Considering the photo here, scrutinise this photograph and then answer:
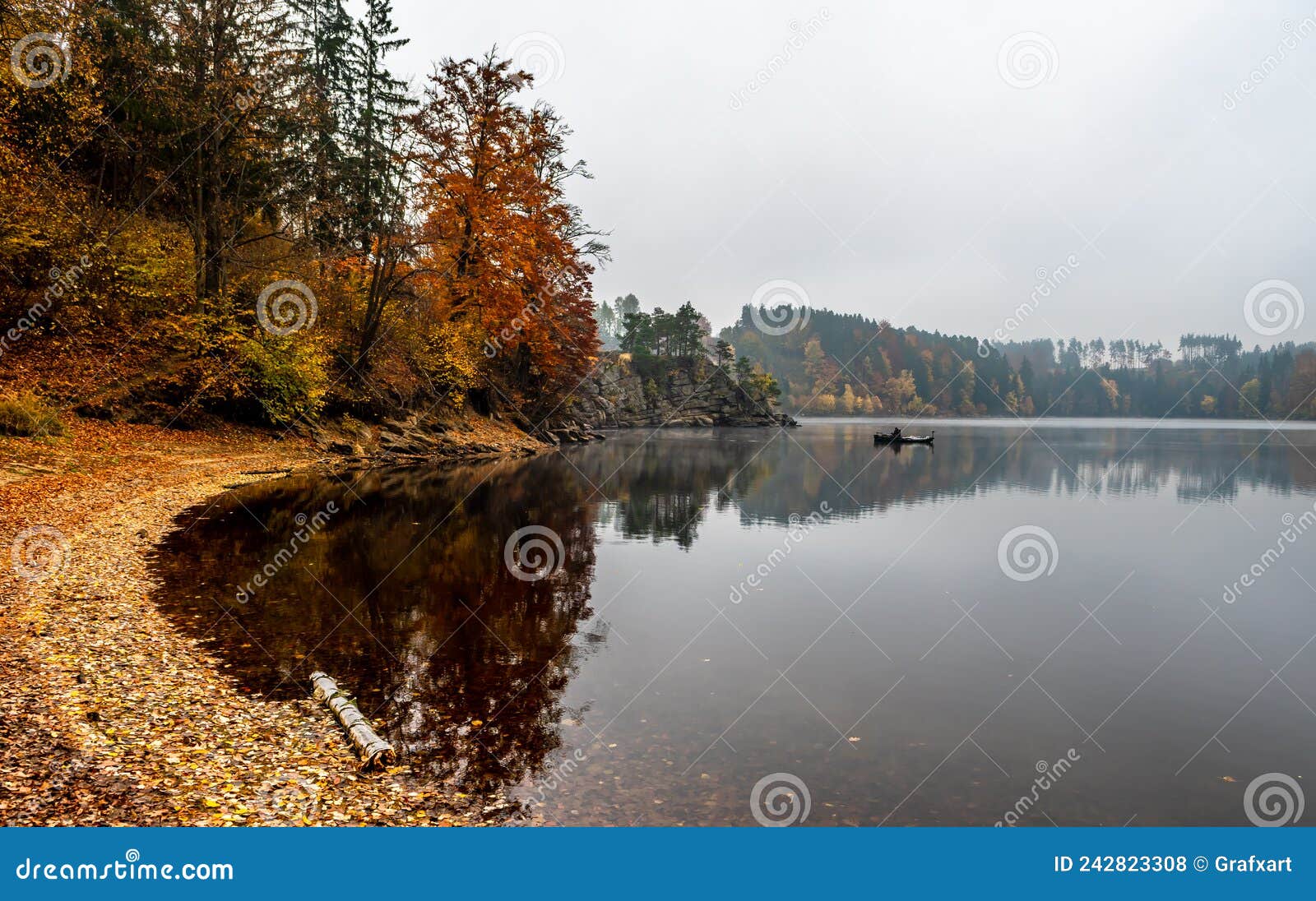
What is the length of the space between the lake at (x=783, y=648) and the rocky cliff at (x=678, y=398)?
8844 centimetres

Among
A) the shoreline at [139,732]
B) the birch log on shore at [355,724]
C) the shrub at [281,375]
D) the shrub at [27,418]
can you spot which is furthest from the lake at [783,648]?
the shrub at [281,375]

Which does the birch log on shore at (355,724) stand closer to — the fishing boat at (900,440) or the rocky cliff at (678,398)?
the fishing boat at (900,440)

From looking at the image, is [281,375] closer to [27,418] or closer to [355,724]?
[27,418]

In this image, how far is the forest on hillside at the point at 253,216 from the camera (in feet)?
90.7

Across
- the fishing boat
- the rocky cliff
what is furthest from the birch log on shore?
the rocky cliff

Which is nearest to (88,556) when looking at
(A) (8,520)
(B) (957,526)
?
(A) (8,520)

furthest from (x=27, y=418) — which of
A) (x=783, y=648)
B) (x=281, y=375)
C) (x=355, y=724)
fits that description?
(x=783, y=648)

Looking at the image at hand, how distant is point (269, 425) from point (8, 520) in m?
20.7

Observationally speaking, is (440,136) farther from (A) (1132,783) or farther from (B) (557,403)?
(A) (1132,783)

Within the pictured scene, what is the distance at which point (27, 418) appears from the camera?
23.8 meters

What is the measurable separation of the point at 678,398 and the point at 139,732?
403 ft

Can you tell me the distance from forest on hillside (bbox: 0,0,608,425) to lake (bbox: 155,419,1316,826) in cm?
1083

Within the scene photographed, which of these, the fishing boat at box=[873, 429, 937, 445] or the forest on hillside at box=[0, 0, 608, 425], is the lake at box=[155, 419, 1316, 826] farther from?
the fishing boat at box=[873, 429, 937, 445]

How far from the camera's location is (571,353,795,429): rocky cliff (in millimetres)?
118000
